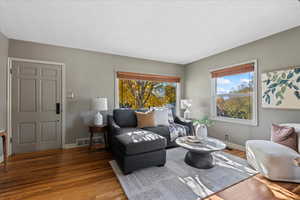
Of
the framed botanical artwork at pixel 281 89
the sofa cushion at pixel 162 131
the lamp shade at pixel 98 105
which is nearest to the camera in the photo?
the framed botanical artwork at pixel 281 89

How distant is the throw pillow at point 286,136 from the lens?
79.3 inches

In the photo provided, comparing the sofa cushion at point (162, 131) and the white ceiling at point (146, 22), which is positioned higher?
the white ceiling at point (146, 22)

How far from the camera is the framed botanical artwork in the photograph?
2357 millimetres

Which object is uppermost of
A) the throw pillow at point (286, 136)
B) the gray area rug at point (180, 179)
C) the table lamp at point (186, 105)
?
the table lamp at point (186, 105)

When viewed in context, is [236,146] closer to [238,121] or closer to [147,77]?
[238,121]

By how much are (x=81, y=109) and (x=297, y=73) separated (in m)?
4.52

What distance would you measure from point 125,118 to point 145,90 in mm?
1337

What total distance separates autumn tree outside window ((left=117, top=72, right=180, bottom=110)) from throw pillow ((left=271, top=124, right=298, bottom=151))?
9.55 feet

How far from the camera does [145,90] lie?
438cm

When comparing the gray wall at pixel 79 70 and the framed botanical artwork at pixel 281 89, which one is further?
the gray wall at pixel 79 70

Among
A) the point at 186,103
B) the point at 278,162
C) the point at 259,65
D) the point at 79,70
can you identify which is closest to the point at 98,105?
the point at 79,70

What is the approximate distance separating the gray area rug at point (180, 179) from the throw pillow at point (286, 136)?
64cm

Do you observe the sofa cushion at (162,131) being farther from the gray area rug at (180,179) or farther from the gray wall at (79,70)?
the gray wall at (79,70)

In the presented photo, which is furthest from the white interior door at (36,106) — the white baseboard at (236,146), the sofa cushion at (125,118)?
the white baseboard at (236,146)
